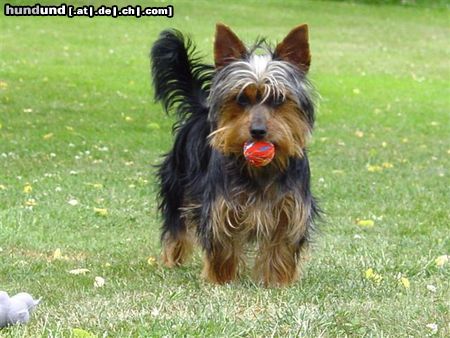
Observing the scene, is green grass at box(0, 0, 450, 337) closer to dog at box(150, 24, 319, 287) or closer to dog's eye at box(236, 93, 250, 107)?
dog at box(150, 24, 319, 287)

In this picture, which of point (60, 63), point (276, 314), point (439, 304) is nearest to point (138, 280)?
point (276, 314)

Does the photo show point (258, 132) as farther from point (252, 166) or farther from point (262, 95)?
point (252, 166)

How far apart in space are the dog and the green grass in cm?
22

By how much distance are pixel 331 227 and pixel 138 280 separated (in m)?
2.61

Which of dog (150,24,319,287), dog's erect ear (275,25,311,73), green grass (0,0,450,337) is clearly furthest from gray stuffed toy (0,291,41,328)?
dog's erect ear (275,25,311,73)

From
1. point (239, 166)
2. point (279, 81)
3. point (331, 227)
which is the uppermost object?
point (279, 81)

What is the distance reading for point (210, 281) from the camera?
5641mm

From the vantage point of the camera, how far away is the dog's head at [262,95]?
5031 millimetres

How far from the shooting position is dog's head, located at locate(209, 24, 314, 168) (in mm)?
5031

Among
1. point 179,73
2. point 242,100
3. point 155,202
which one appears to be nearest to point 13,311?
point 242,100

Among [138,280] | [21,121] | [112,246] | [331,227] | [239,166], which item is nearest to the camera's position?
[239,166]

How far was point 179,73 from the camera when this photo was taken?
21.7ft

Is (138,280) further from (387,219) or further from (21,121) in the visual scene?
(21,121)

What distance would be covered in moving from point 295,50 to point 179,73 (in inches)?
59.3
